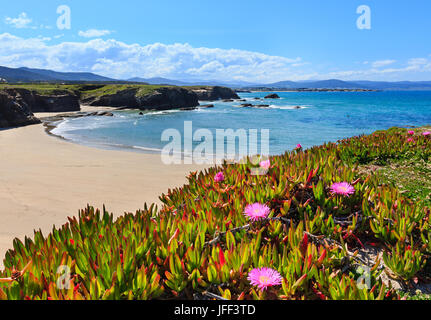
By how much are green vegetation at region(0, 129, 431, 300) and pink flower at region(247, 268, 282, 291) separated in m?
0.02

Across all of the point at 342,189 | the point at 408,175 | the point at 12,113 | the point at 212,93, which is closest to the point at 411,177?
the point at 408,175

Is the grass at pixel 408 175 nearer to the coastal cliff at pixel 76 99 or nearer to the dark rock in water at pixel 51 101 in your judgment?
the coastal cliff at pixel 76 99

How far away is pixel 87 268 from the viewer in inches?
72.4

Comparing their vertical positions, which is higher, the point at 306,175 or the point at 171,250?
the point at 306,175

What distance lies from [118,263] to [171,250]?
1.20ft

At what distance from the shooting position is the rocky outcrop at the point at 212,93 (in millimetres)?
103875

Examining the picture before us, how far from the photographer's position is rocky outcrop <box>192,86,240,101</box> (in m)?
104

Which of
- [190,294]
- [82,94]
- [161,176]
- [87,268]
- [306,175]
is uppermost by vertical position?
[82,94]

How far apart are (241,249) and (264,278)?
257mm

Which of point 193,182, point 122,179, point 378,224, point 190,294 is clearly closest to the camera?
point 190,294

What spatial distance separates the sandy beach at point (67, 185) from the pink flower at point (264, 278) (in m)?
4.04

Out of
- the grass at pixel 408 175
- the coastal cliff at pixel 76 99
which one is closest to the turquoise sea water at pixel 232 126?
the coastal cliff at pixel 76 99
